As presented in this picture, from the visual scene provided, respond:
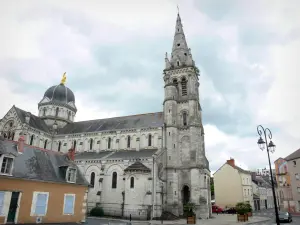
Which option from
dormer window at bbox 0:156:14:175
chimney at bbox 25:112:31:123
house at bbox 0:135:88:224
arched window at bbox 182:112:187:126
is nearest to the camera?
house at bbox 0:135:88:224

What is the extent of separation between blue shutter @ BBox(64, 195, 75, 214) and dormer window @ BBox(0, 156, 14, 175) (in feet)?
16.7

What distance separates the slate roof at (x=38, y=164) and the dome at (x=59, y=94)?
29.4 metres

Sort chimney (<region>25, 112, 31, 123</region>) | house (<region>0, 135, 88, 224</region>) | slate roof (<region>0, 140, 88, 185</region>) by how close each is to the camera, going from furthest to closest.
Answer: chimney (<region>25, 112, 31, 123</region>), slate roof (<region>0, 140, 88, 185</region>), house (<region>0, 135, 88, 224</region>)

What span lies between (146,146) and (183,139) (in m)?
5.72

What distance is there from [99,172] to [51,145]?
564 inches

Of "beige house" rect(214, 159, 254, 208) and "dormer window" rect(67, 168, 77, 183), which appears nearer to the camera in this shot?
"dormer window" rect(67, 168, 77, 183)

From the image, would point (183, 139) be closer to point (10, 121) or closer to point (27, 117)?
point (27, 117)

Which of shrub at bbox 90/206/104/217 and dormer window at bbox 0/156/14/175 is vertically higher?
dormer window at bbox 0/156/14/175

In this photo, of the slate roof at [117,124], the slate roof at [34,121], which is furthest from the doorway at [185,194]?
the slate roof at [34,121]

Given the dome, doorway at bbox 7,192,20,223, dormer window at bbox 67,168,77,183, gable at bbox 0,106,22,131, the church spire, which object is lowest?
doorway at bbox 7,192,20,223

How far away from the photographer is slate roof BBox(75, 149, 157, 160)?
33.6 metres

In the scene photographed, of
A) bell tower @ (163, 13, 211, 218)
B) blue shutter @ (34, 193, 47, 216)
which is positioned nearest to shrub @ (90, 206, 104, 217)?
bell tower @ (163, 13, 211, 218)

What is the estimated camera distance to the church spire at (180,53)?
41.5m

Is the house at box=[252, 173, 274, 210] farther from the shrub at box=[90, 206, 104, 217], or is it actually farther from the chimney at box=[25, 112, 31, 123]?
the chimney at box=[25, 112, 31, 123]
